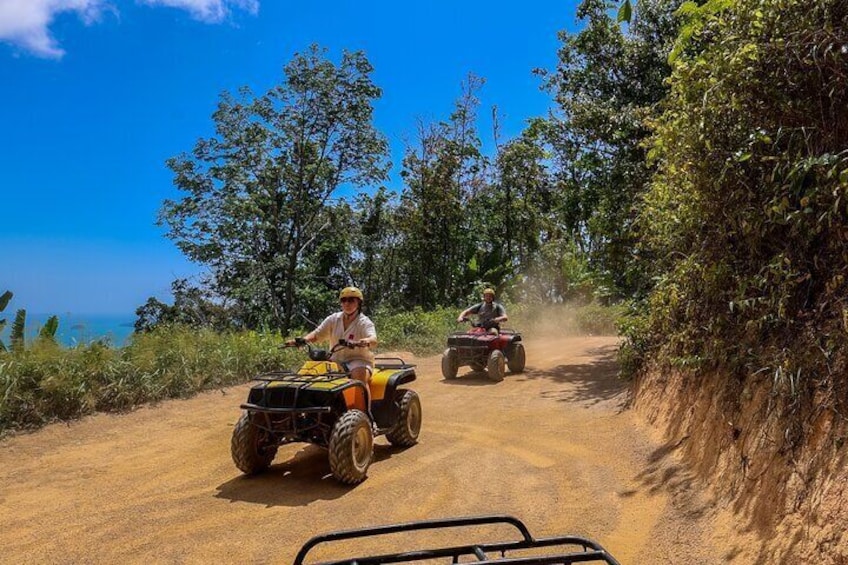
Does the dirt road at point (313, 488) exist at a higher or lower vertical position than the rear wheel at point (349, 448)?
lower

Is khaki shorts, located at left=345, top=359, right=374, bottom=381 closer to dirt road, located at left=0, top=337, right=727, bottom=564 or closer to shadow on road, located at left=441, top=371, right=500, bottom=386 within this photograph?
dirt road, located at left=0, top=337, right=727, bottom=564

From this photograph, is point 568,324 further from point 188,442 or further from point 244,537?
point 244,537

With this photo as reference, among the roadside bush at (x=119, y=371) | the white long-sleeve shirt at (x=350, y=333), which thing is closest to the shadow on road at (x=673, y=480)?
the white long-sleeve shirt at (x=350, y=333)

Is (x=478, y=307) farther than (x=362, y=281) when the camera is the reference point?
No

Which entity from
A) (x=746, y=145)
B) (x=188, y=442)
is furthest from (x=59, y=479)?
(x=746, y=145)

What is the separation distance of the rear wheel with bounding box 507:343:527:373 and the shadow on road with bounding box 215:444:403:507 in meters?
5.16

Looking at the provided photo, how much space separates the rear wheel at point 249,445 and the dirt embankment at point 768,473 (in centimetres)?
370

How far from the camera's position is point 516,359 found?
35.2ft

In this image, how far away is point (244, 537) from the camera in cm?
407

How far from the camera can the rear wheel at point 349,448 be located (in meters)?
4.84

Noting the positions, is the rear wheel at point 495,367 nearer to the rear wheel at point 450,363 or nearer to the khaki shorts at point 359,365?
the rear wheel at point 450,363

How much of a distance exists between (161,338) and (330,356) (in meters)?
5.07

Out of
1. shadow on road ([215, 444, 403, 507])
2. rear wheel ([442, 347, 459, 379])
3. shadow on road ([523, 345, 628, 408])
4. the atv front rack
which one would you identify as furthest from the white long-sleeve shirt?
rear wheel ([442, 347, 459, 379])

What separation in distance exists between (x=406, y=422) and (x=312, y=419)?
4.36ft
